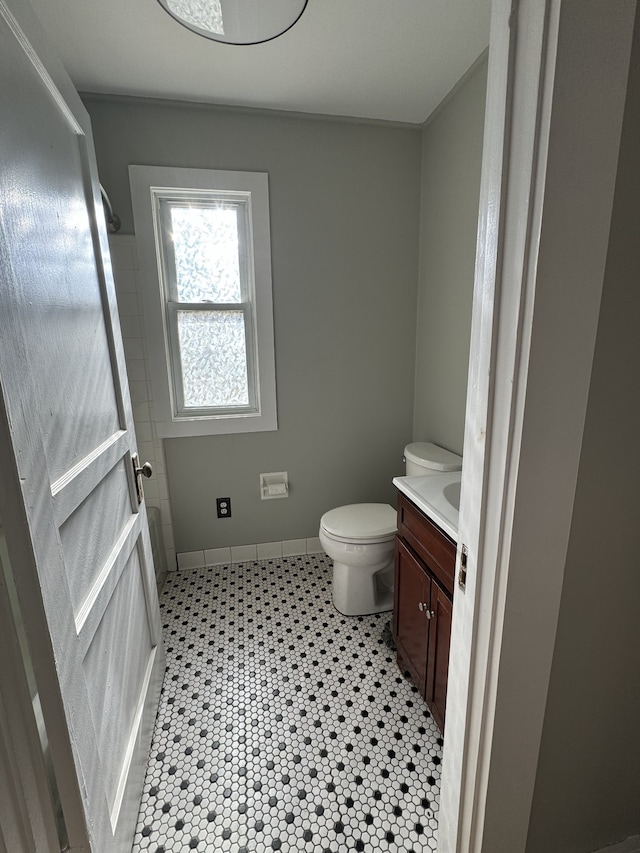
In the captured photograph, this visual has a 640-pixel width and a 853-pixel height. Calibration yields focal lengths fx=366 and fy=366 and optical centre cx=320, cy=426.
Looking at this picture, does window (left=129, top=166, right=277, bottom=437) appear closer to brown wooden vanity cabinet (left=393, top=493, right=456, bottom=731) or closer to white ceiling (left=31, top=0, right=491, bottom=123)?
white ceiling (left=31, top=0, right=491, bottom=123)

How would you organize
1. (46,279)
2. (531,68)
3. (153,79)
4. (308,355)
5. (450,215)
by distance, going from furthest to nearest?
1. (308,355)
2. (450,215)
3. (153,79)
4. (46,279)
5. (531,68)

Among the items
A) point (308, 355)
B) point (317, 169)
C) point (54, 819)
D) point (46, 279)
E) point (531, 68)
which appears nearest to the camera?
point (531, 68)

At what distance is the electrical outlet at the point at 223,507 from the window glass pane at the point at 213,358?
0.57 metres

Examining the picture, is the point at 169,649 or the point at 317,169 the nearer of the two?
the point at 169,649

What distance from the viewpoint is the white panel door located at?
0.61 metres

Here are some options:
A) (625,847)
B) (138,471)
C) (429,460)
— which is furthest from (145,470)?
(625,847)

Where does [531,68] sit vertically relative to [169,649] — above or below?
above

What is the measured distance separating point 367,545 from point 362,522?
0.40ft

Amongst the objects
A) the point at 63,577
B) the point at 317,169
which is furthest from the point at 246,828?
the point at 317,169

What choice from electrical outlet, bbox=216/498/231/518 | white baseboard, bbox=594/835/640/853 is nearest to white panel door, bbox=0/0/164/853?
electrical outlet, bbox=216/498/231/518

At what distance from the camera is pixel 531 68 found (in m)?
0.46

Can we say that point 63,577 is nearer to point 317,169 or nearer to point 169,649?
point 169,649

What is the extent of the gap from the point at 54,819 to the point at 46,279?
1008 millimetres

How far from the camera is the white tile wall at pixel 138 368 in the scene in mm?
1849
